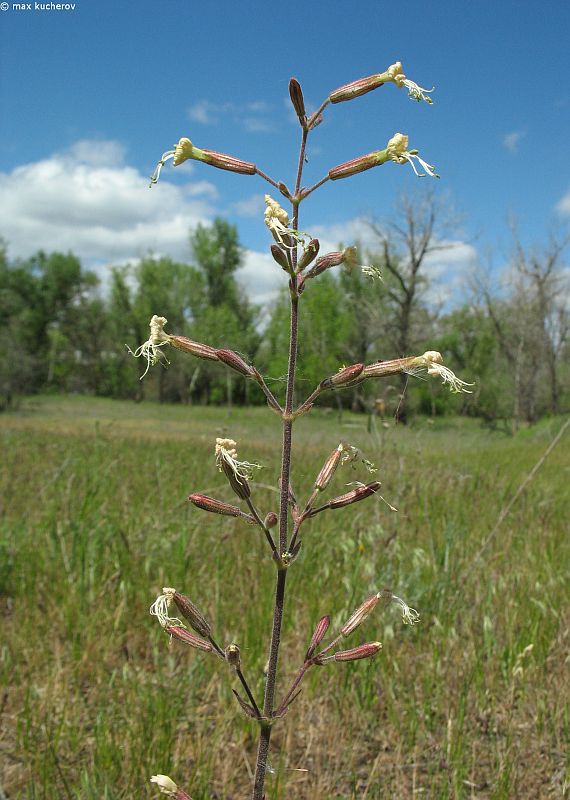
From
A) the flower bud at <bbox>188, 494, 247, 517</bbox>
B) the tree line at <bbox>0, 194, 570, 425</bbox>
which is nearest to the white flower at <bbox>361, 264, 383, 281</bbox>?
the flower bud at <bbox>188, 494, 247, 517</bbox>

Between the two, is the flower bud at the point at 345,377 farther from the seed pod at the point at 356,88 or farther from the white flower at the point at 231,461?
the seed pod at the point at 356,88

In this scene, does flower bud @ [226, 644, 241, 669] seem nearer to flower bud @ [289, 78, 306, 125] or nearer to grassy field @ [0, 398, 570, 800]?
grassy field @ [0, 398, 570, 800]

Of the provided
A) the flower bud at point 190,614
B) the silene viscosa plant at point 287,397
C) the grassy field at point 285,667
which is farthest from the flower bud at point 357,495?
the grassy field at point 285,667

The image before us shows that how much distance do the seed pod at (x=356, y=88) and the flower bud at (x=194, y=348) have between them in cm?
74

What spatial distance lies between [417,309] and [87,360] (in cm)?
4521

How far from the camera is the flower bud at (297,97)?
60.4 inches

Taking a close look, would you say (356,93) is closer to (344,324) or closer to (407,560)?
(407,560)

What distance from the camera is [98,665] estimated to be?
9.81ft

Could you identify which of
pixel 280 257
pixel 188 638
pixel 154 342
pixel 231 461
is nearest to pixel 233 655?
pixel 188 638

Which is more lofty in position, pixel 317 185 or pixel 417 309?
pixel 417 309

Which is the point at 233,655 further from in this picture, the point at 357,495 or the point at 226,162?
the point at 226,162

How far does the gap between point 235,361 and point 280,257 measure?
286 millimetres

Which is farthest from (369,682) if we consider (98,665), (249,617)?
(98,665)

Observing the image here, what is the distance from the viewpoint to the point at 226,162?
1.63 m
